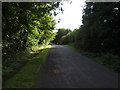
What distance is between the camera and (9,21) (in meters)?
12.4

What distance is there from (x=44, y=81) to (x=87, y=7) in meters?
16.0

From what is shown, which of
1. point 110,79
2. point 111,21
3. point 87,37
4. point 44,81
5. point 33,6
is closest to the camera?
point 44,81

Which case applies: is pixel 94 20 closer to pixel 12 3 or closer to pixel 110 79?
pixel 12 3

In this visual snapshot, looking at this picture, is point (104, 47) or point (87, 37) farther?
point (87, 37)

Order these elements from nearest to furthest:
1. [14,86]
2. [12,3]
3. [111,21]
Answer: [14,86], [12,3], [111,21]

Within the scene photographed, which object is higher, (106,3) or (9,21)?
(106,3)

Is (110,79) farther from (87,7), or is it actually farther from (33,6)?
(87,7)

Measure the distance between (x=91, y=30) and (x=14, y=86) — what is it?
13.7 meters

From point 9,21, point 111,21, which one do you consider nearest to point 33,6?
point 9,21

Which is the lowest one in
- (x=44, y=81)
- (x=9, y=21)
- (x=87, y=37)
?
(x=44, y=81)

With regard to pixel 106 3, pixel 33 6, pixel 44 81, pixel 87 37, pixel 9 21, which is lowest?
pixel 44 81

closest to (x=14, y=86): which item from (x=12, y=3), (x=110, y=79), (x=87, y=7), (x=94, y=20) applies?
(x=110, y=79)

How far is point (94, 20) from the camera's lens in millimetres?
18047

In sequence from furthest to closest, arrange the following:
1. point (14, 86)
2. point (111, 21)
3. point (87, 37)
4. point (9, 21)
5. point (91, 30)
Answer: point (87, 37), point (91, 30), point (111, 21), point (9, 21), point (14, 86)
